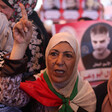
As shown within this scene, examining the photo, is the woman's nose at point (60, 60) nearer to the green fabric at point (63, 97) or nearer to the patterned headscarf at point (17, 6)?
the green fabric at point (63, 97)

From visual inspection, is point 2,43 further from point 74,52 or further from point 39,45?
point 74,52

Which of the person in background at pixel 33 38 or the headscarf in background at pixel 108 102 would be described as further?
the person in background at pixel 33 38

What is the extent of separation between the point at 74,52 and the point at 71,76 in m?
0.17

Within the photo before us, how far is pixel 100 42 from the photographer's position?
87.4 inches

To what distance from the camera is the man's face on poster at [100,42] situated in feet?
7.25

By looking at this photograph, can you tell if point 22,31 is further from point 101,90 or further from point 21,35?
point 101,90

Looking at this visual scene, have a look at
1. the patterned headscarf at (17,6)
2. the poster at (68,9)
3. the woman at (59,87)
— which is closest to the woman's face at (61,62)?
the woman at (59,87)

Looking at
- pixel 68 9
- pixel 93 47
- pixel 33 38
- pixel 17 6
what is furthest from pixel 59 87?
pixel 68 9

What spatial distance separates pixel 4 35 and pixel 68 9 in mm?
2867

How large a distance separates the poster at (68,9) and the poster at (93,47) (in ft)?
5.44

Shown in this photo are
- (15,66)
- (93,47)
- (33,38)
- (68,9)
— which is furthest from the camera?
(68,9)

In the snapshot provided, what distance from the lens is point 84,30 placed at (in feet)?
7.23

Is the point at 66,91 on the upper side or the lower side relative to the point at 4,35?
lower

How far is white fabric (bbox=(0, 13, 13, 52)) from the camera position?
1163mm
